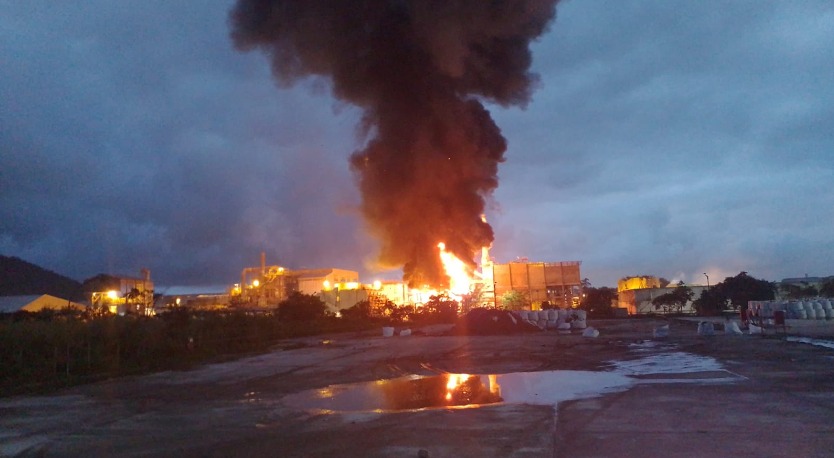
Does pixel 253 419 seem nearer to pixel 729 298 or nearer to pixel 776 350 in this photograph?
pixel 776 350

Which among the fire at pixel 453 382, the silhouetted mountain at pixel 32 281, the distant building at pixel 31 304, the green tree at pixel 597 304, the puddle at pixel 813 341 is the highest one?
the silhouetted mountain at pixel 32 281

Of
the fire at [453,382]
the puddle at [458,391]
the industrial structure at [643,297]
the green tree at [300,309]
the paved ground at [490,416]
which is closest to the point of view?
the paved ground at [490,416]

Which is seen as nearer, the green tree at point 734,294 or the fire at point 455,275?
the fire at point 455,275

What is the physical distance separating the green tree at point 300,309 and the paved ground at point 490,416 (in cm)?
3282

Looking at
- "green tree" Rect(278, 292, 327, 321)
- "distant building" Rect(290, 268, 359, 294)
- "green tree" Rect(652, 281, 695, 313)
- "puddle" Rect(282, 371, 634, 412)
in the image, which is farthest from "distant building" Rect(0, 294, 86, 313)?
"green tree" Rect(652, 281, 695, 313)

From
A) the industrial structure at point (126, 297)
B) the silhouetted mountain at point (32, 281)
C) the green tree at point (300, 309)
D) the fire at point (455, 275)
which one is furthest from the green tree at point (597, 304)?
the silhouetted mountain at point (32, 281)

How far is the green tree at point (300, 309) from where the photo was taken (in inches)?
2028

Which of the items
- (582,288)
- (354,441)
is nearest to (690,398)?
(354,441)

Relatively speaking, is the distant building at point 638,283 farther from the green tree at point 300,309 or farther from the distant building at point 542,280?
the green tree at point 300,309

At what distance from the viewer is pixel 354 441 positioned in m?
8.84

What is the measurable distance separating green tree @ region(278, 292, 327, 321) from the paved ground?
32.8 metres

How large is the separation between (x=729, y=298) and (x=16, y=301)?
7177 cm

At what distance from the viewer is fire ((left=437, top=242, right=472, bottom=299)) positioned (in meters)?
48.2

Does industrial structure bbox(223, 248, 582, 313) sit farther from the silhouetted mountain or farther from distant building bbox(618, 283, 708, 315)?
the silhouetted mountain
